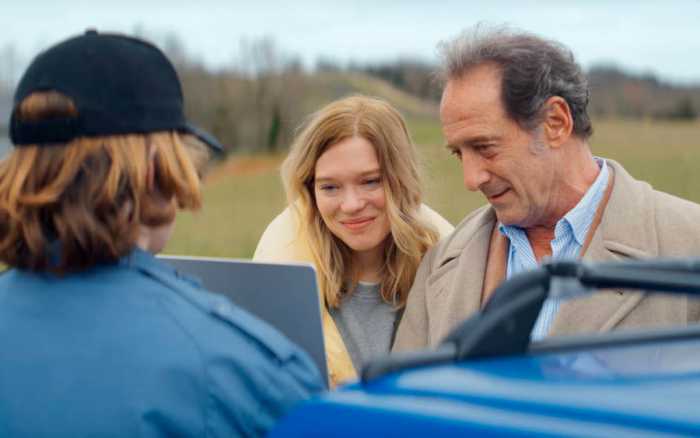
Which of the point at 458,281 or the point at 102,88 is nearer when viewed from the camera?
the point at 102,88

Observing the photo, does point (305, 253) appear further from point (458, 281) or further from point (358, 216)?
point (458, 281)

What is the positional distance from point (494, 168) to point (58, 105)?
2041mm

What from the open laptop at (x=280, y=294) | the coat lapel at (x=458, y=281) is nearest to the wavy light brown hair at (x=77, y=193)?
the open laptop at (x=280, y=294)

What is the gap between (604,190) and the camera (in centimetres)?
368

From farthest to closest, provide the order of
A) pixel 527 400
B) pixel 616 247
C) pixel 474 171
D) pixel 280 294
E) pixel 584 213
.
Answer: pixel 474 171, pixel 584 213, pixel 616 247, pixel 280 294, pixel 527 400

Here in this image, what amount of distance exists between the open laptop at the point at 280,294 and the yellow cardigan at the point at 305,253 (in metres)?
1.09

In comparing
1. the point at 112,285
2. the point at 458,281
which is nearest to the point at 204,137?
the point at 112,285

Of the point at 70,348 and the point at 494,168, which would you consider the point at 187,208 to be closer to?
the point at 70,348

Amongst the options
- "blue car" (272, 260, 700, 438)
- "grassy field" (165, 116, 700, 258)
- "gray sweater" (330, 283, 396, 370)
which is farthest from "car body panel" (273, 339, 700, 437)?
"grassy field" (165, 116, 700, 258)

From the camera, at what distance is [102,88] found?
77.8 inches

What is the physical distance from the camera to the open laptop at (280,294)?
8.02 feet

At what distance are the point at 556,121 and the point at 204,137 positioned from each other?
6.12ft

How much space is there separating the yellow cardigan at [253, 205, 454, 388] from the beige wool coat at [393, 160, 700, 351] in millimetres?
203

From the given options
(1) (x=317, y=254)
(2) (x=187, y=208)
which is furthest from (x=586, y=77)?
(2) (x=187, y=208)
